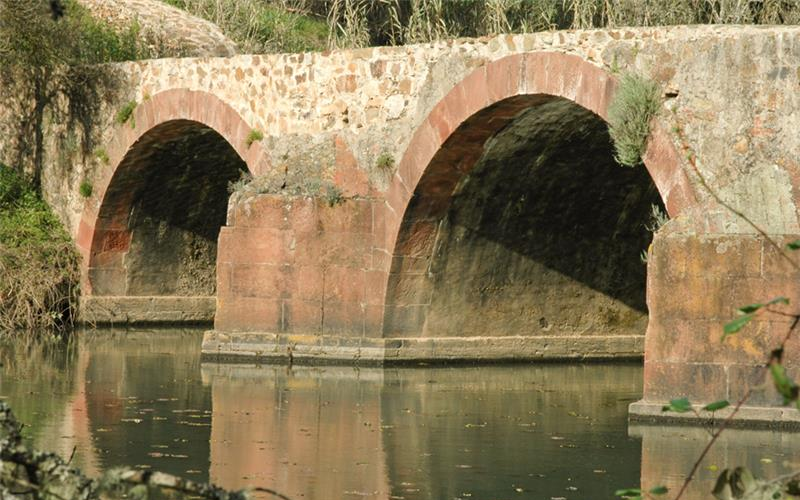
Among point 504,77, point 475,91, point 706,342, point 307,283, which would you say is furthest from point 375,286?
point 706,342

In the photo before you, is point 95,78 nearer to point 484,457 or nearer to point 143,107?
point 143,107

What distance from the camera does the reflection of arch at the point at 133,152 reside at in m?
16.4

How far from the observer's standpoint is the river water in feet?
29.5

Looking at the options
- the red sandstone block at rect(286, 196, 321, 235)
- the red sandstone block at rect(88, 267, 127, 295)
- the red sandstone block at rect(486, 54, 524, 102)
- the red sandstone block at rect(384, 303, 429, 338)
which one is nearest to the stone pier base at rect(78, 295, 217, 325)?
the red sandstone block at rect(88, 267, 127, 295)

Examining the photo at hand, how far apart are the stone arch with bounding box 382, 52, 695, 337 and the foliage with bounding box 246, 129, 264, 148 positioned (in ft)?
5.88

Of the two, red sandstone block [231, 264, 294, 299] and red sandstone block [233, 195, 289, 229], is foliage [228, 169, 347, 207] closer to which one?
red sandstone block [233, 195, 289, 229]

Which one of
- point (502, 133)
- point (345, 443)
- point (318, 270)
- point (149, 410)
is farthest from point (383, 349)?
point (345, 443)

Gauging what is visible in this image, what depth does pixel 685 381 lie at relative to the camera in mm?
11109

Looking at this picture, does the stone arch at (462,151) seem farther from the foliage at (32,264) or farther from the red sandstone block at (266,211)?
the foliage at (32,264)

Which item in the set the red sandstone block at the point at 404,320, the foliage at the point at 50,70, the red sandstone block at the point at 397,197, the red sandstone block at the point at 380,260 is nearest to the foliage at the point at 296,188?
the red sandstone block at the point at 397,197

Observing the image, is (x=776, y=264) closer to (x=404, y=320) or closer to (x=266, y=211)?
(x=404, y=320)

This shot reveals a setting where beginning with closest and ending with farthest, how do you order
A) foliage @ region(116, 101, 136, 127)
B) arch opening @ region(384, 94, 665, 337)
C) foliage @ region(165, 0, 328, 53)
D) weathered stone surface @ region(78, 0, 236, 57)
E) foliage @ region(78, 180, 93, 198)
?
arch opening @ region(384, 94, 665, 337) → foliage @ region(116, 101, 136, 127) → foliage @ region(78, 180, 93, 198) → weathered stone surface @ region(78, 0, 236, 57) → foliage @ region(165, 0, 328, 53)

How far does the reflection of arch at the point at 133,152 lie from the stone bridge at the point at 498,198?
A: 43mm

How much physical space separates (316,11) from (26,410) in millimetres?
16764
